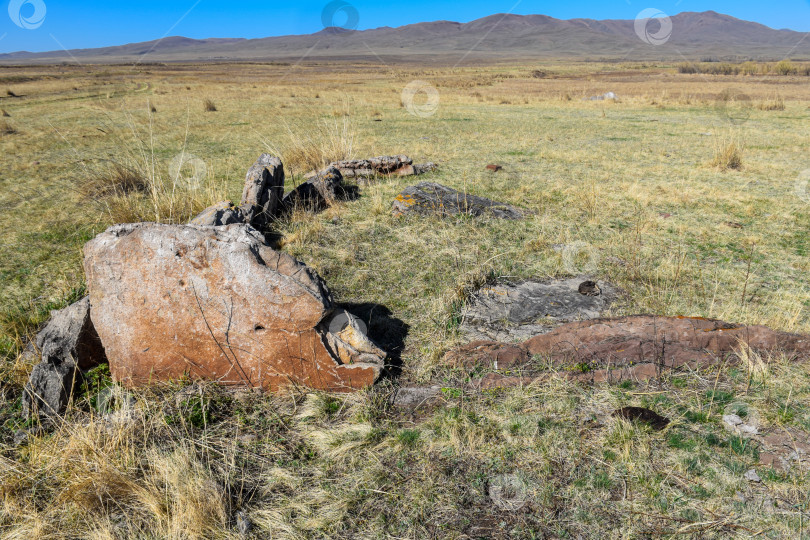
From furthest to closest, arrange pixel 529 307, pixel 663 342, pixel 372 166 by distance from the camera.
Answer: pixel 372 166 → pixel 529 307 → pixel 663 342

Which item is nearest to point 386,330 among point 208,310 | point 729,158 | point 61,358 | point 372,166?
point 208,310

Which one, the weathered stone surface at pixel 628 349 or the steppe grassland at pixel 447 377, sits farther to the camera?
the weathered stone surface at pixel 628 349

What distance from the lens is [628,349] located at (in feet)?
11.0

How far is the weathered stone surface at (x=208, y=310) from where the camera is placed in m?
3.14

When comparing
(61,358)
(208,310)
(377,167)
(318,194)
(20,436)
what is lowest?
(20,436)

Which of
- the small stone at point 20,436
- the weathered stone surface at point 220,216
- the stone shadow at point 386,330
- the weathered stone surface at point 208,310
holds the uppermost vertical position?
the weathered stone surface at point 220,216

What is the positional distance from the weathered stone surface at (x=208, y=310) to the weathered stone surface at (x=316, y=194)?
12.2ft

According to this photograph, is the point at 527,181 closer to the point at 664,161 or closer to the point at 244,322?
the point at 664,161

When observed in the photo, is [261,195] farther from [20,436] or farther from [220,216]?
[20,436]

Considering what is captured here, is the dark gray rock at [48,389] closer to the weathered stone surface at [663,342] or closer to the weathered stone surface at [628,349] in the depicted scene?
the weathered stone surface at [628,349]

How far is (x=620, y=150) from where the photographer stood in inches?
458

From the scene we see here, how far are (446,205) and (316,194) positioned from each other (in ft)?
6.92

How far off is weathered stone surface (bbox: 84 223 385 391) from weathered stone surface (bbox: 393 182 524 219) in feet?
12.1

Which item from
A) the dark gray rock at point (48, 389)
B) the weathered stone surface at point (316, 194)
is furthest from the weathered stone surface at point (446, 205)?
the dark gray rock at point (48, 389)
